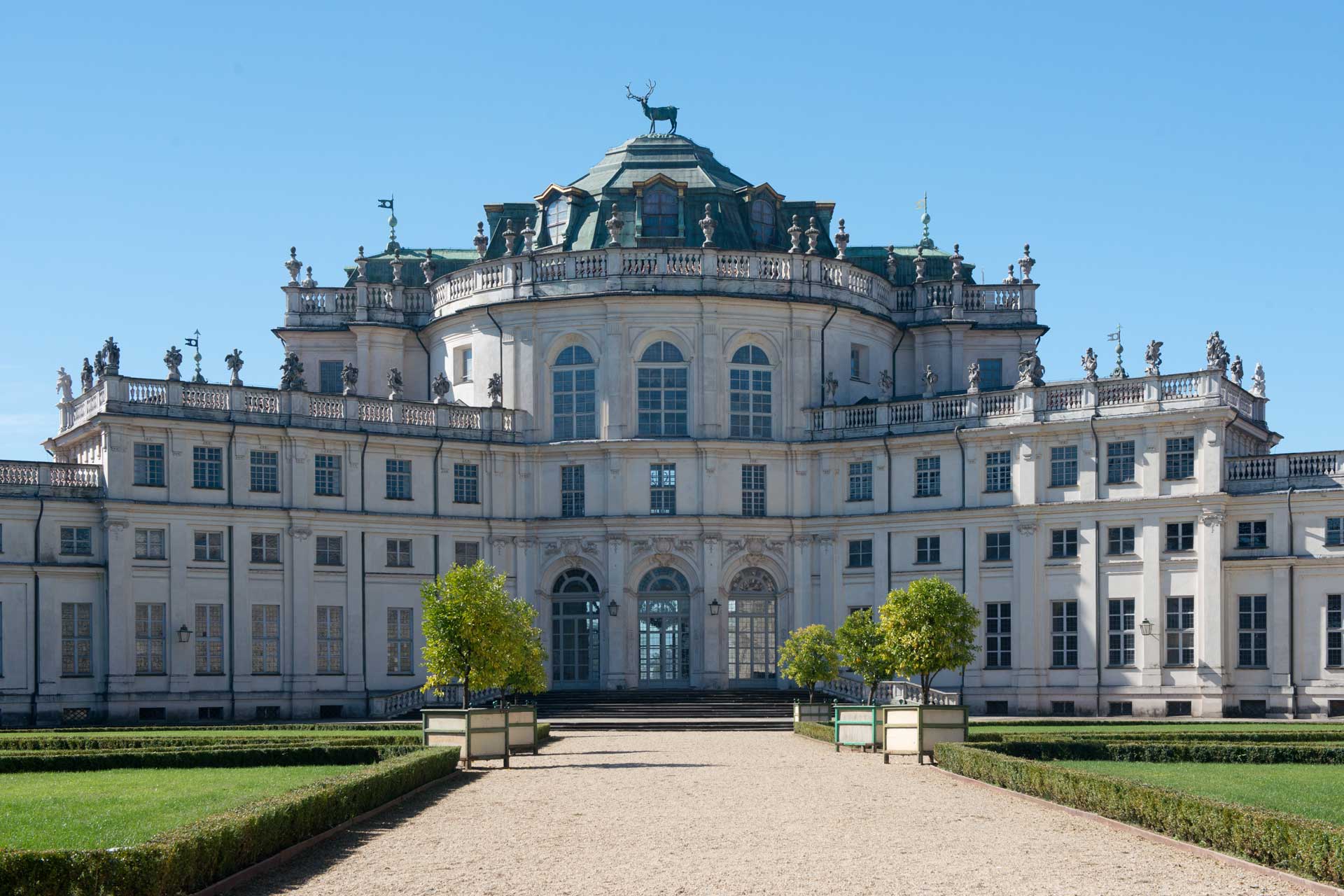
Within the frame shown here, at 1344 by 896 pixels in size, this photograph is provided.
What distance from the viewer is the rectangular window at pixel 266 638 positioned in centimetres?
6034

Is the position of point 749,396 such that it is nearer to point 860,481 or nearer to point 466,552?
point 860,481

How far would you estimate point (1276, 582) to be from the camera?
57.5m

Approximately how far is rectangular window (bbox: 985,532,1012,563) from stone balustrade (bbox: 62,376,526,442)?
18232 millimetres

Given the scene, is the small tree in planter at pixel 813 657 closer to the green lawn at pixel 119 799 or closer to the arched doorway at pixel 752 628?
the arched doorway at pixel 752 628

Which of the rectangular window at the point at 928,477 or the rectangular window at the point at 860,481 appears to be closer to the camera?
the rectangular window at the point at 928,477

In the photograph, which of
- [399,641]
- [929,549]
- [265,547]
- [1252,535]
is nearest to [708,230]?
[929,549]

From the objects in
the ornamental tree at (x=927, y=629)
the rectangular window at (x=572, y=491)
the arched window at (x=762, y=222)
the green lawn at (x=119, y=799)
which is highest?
the arched window at (x=762, y=222)

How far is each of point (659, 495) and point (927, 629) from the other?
20.9 m

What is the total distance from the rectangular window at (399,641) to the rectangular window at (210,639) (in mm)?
6231

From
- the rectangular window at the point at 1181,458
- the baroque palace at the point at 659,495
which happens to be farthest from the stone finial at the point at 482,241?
the rectangular window at the point at 1181,458

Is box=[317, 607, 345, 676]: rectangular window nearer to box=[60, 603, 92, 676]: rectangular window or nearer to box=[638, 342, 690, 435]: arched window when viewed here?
box=[60, 603, 92, 676]: rectangular window

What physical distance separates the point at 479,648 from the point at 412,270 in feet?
114

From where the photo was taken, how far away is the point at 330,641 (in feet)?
203

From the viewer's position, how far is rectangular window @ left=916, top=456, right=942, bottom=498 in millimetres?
64000
